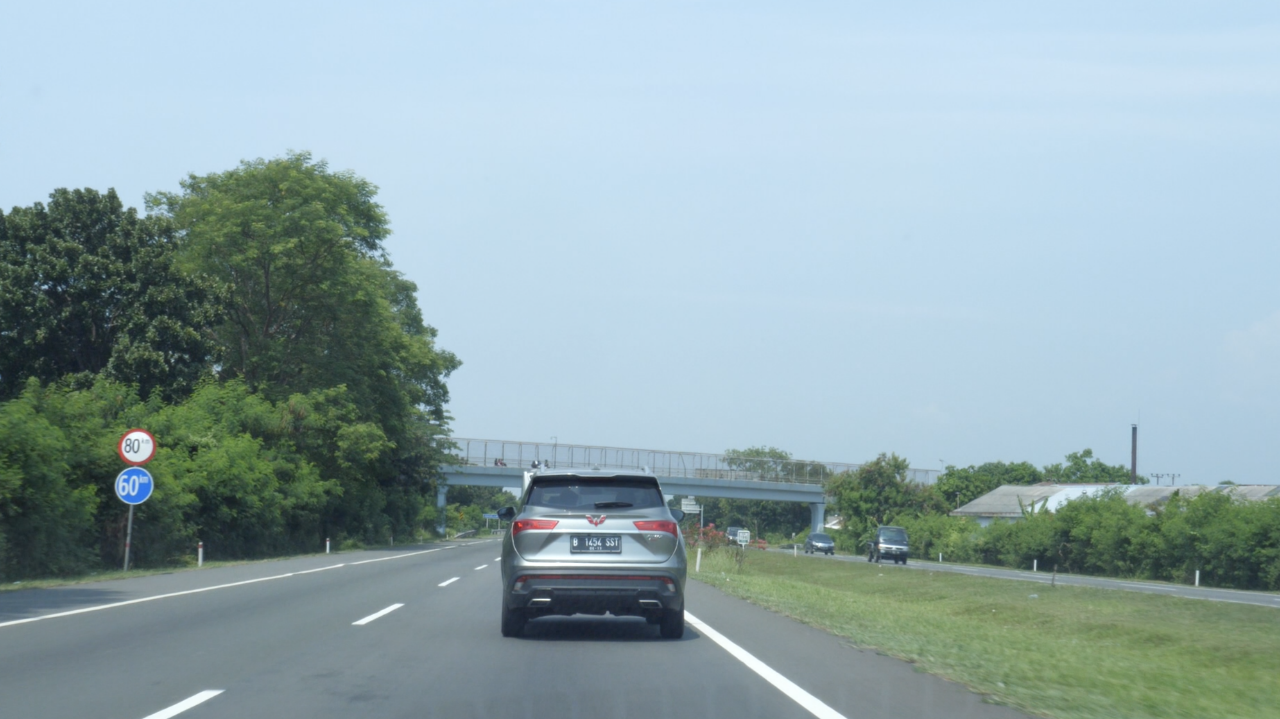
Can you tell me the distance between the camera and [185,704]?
759 cm

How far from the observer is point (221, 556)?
32.8 m

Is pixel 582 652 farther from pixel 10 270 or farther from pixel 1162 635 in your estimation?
pixel 10 270

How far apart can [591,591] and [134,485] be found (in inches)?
653

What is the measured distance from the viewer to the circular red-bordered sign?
24.0 m

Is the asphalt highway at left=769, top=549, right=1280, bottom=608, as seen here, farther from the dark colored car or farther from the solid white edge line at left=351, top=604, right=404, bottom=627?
the solid white edge line at left=351, top=604, right=404, bottom=627

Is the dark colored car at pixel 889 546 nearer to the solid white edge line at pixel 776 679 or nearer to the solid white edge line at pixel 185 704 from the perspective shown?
the solid white edge line at pixel 776 679

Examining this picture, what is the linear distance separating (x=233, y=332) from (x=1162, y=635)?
40612 millimetres

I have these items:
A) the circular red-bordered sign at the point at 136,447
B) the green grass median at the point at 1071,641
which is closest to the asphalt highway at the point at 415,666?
the green grass median at the point at 1071,641

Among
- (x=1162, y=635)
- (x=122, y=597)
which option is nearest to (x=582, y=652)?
(x=122, y=597)

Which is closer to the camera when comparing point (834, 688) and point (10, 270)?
point (834, 688)

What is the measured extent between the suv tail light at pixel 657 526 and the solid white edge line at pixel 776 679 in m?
1.36

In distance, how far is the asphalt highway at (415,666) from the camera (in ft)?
25.3

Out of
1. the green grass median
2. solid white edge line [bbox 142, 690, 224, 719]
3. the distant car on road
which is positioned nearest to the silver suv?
the green grass median

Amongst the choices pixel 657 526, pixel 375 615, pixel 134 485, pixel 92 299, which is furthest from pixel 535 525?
pixel 92 299
